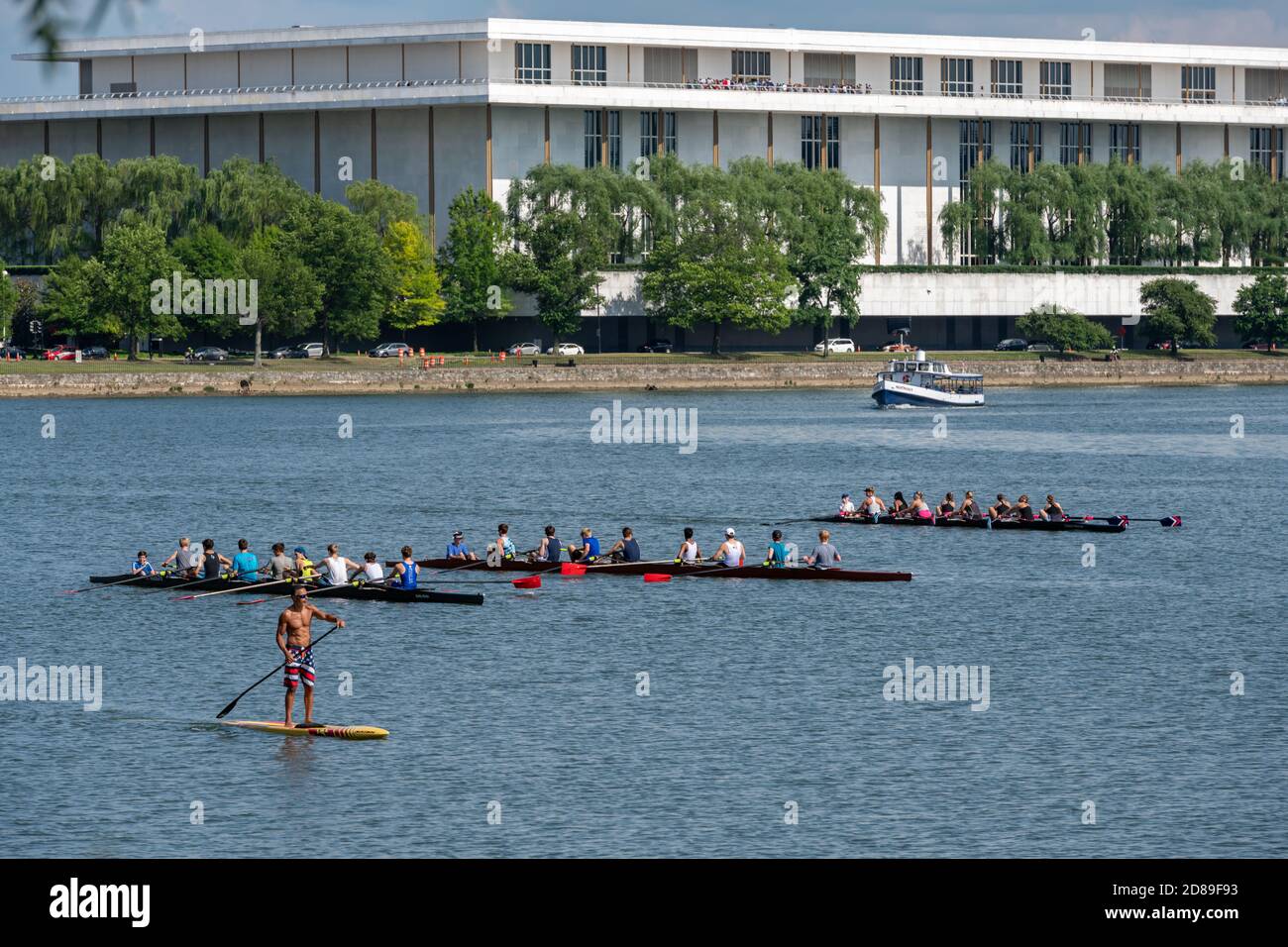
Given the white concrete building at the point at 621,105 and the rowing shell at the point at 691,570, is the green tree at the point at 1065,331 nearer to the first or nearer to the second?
the white concrete building at the point at 621,105

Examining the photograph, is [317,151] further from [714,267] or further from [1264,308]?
→ [1264,308]

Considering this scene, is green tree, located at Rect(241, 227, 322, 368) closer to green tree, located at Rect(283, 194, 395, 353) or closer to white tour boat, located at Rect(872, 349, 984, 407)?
green tree, located at Rect(283, 194, 395, 353)

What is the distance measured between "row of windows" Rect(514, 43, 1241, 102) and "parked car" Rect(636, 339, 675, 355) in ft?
76.8

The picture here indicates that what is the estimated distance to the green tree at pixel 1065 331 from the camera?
177 m

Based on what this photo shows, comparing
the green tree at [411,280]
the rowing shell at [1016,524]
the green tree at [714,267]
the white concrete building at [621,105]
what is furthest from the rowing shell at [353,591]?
the white concrete building at [621,105]

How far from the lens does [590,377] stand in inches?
6260

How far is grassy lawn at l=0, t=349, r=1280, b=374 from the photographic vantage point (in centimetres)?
14838

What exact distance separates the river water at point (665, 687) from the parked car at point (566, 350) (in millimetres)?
66417

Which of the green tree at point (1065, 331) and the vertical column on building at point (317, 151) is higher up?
the vertical column on building at point (317, 151)

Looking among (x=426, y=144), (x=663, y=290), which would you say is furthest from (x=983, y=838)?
(x=426, y=144)

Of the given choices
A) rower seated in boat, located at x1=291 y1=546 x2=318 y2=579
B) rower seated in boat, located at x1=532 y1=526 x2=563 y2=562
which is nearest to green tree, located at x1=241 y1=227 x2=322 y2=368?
rower seated in boat, located at x1=532 y1=526 x2=563 y2=562
